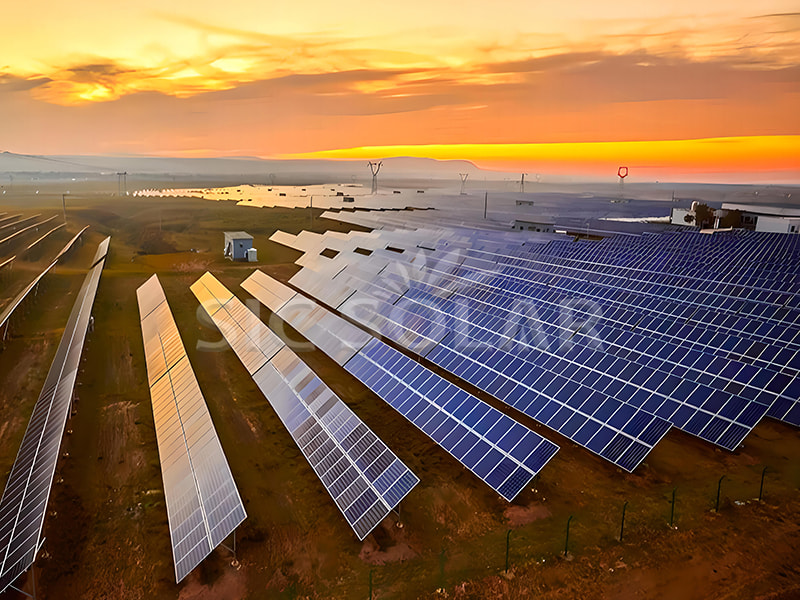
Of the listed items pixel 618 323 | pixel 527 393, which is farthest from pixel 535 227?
pixel 527 393

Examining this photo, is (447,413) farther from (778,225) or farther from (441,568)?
(778,225)

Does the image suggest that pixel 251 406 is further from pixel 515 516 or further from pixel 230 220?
pixel 230 220

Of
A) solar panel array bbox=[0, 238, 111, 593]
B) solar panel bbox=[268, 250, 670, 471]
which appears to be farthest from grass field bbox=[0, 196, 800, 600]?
solar panel bbox=[268, 250, 670, 471]

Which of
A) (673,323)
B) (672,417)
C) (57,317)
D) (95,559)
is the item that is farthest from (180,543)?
(57,317)

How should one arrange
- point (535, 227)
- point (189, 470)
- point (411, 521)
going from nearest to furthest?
point (189, 470), point (411, 521), point (535, 227)

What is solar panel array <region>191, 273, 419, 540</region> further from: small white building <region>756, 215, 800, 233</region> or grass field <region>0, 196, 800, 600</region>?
small white building <region>756, 215, 800, 233</region>

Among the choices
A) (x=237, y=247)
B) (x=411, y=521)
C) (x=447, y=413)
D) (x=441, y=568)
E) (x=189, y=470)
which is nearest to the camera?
(x=441, y=568)

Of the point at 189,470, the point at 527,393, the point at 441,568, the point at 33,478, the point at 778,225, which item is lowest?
the point at 441,568
